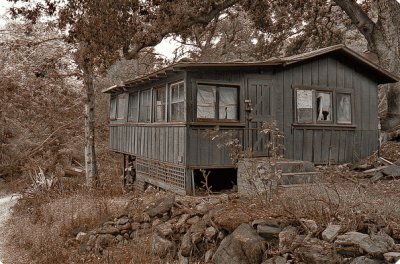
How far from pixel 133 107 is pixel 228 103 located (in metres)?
5.74

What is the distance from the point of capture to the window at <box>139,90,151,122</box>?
1408cm

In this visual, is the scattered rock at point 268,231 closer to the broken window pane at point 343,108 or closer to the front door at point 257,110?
the front door at point 257,110

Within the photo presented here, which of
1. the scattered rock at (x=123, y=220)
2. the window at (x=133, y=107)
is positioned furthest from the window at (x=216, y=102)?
the window at (x=133, y=107)

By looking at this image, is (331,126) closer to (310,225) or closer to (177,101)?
(177,101)

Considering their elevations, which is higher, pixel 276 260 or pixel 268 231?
pixel 268 231

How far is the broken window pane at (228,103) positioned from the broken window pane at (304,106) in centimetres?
245

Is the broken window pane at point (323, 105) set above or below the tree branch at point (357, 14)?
below

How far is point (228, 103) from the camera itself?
37.7ft

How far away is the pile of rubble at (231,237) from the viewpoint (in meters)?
5.20

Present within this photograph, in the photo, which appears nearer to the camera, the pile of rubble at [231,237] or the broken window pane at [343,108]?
the pile of rubble at [231,237]

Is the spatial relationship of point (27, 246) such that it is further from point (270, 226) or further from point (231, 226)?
point (270, 226)

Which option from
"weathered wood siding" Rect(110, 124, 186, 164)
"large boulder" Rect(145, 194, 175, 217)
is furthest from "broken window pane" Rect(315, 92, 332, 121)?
"large boulder" Rect(145, 194, 175, 217)

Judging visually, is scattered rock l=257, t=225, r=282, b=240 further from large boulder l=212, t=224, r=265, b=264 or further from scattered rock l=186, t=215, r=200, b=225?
scattered rock l=186, t=215, r=200, b=225

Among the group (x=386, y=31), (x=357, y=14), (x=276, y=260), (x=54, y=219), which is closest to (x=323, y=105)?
(x=357, y=14)
